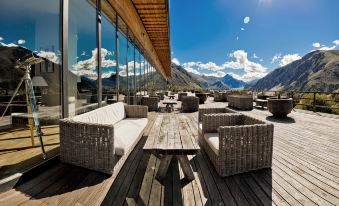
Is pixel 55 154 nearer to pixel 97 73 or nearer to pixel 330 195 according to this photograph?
pixel 97 73

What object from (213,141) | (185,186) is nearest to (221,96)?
(213,141)

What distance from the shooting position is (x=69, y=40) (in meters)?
A: 3.21

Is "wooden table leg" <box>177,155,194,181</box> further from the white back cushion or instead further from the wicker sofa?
the white back cushion

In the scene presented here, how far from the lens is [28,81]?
2689mm

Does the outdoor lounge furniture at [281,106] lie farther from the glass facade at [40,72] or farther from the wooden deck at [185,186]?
the glass facade at [40,72]

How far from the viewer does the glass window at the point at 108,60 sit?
15.6ft

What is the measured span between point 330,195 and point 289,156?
46.4 inches

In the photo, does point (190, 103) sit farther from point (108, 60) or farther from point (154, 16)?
point (108, 60)

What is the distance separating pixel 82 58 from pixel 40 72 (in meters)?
1.01

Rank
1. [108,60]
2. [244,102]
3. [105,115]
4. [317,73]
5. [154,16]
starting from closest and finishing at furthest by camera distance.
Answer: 1. [105,115]
2. [108,60]
3. [154,16]
4. [244,102]
5. [317,73]

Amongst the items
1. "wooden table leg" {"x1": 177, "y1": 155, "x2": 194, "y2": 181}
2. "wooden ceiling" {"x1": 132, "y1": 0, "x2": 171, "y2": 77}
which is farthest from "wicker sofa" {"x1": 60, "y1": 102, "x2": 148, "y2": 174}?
"wooden ceiling" {"x1": 132, "y1": 0, "x2": 171, "y2": 77}

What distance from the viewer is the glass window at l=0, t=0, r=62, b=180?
239 cm

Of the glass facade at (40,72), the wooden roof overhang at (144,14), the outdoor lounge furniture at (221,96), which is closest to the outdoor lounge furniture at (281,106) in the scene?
the wooden roof overhang at (144,14)

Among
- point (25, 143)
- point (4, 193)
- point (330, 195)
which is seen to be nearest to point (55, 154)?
point (25, 143)
